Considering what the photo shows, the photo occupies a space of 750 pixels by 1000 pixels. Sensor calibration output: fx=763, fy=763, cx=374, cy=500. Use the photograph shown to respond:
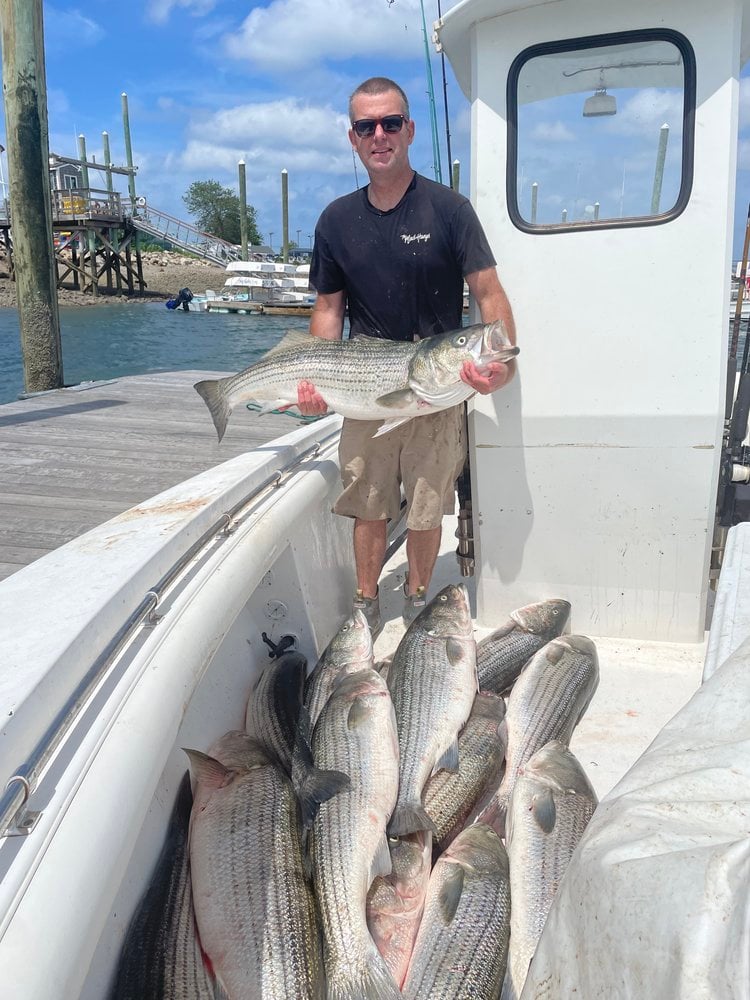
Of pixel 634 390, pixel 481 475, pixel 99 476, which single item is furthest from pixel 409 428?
pixel 99 476

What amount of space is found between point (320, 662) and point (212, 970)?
50.5 inches

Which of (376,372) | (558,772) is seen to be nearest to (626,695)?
(558,772)

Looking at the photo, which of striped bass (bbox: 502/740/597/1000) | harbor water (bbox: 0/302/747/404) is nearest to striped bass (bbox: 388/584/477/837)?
striped bass (bbox: 502/740/597/1000)

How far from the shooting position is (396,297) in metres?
3.57

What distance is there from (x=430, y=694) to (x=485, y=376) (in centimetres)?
129

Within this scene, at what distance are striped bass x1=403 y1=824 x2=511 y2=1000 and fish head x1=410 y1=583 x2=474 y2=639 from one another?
950 mm

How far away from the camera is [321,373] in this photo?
3.55 meters

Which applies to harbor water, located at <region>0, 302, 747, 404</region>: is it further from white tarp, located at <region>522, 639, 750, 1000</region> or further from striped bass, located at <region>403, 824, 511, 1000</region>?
white tarp, located at <region>522, 639, 750, 1000</region>

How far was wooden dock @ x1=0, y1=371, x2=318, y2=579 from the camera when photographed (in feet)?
12.9

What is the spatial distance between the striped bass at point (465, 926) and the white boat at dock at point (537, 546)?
61 centimetres

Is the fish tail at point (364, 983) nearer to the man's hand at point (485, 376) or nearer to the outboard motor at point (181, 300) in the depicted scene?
the man's hand at point (485, 376)

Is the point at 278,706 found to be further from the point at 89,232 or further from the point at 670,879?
the point at 89,232

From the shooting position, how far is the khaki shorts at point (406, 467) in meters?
3.66

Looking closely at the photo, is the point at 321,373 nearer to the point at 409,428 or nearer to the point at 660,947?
the point at 409,428
